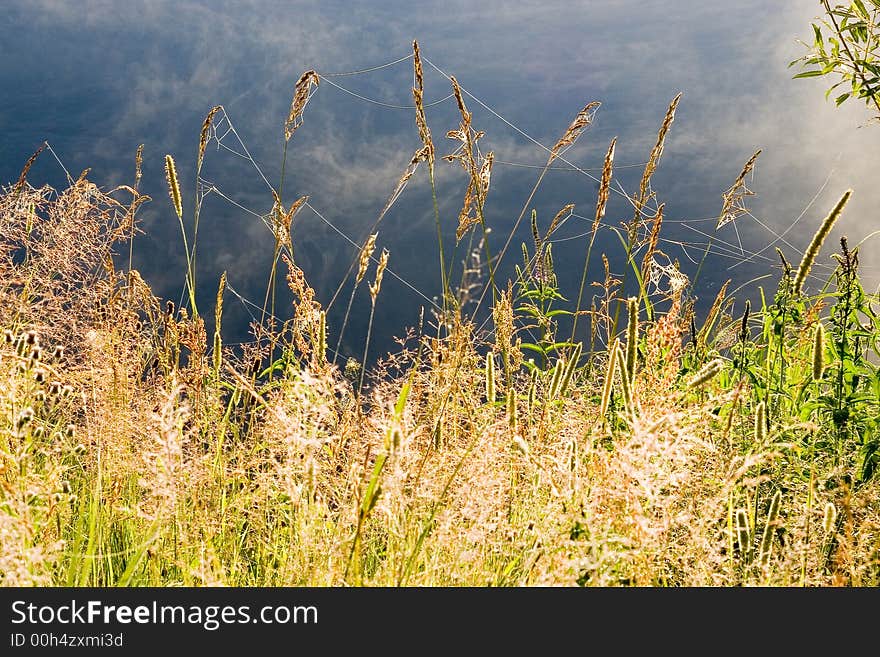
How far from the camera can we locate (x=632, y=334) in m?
1.61

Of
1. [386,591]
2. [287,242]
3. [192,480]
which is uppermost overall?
[287,242]

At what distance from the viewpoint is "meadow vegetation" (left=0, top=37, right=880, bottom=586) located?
1492mm

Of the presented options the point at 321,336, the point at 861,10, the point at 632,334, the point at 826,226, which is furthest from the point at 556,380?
the point at 861,10

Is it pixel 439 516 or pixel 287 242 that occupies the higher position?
pixel 287 242

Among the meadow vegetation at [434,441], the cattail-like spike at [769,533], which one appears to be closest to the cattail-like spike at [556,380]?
the meadow vegetation at [434,441]

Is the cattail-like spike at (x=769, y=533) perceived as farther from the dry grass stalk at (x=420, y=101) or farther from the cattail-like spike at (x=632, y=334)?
the dry grass stalk at (x=420, y=101)

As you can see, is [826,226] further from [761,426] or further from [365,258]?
[365,258]

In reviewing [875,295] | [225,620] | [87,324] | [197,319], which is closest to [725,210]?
[875,295]

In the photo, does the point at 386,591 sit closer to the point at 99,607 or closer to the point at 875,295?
the point at 99,607

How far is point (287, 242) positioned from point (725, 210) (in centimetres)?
142

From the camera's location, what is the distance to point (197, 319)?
2244mm

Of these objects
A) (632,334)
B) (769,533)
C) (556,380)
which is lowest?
(769,533)

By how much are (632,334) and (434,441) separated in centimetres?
50

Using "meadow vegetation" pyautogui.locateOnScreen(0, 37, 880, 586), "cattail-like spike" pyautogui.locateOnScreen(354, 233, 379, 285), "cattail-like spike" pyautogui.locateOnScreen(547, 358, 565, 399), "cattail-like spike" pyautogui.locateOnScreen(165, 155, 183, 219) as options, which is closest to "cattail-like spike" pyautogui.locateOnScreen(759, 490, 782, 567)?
"meadow vegetation" pyautogui.locateOnScreen(0, 37, 880, 586)
